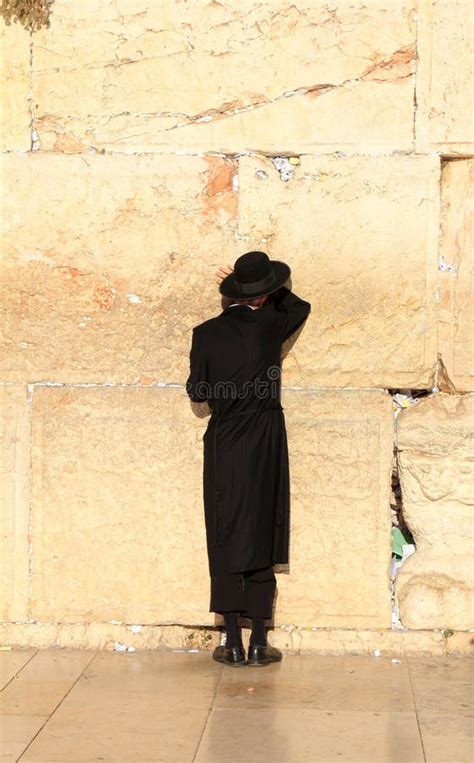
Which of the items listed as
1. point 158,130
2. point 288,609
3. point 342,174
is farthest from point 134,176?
point 288,609

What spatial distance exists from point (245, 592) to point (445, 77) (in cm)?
262

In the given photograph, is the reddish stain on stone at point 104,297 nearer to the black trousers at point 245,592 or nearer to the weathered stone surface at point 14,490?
the weathered stone surface at point 14,490

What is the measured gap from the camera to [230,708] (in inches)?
202

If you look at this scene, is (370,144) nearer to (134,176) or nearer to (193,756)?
(134,176)

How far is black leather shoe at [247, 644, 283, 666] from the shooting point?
579 cm

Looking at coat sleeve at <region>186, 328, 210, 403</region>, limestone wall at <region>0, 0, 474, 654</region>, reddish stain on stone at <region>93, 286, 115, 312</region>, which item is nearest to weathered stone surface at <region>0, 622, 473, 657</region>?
limestone wall at <region>0, 0, 474, 654</region>

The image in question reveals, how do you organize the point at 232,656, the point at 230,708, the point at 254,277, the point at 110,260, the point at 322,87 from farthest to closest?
1. the point at 110,260
2. the point at 322,87
3. the point at 232,656
4. the point at 254,277
5. the point at 230,708

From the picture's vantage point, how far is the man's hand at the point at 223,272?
594 cm

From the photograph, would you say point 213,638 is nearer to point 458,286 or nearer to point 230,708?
point 230,708

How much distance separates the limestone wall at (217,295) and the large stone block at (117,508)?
1 centimetres

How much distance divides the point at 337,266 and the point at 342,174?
1.44 ft

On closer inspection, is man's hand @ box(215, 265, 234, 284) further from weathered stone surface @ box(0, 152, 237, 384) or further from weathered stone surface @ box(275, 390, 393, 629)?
weathered stone surface @ box(275, 390, 393, 629)

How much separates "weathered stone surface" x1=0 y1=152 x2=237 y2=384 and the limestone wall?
0.04 feet

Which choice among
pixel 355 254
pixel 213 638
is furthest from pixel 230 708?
pixel 355 254
